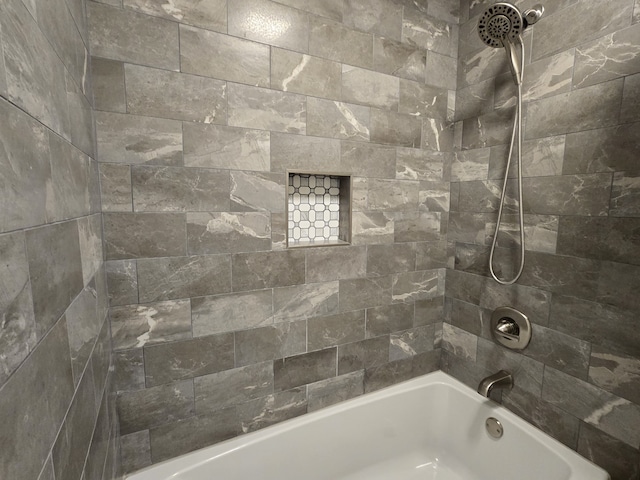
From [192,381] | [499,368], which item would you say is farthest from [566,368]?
[192,381]

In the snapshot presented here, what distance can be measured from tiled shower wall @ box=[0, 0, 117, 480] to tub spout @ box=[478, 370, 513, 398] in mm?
1561

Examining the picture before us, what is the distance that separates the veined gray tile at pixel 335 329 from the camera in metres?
1.53

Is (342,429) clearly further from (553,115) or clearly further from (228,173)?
(553,115)

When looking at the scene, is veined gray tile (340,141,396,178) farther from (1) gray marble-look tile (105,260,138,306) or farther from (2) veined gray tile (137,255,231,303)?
(1) gray marble-look tile (105,260,138,306)

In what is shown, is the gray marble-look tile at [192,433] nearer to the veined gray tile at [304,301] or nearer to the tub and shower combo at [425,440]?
the tub and shower combo at [425,440]

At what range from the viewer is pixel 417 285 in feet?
5.88

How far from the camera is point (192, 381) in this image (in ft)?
4.23

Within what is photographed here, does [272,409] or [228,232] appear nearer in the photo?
[228,232]

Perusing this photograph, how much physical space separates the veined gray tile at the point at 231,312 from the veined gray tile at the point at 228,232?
0.70 feet

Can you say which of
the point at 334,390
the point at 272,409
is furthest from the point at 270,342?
the point at 334,390

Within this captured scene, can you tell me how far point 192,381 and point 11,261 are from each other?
106 cm

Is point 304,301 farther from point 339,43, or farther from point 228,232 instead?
point 339,43

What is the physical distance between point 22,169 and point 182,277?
81cm

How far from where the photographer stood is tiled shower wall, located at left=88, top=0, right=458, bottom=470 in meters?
1.12
